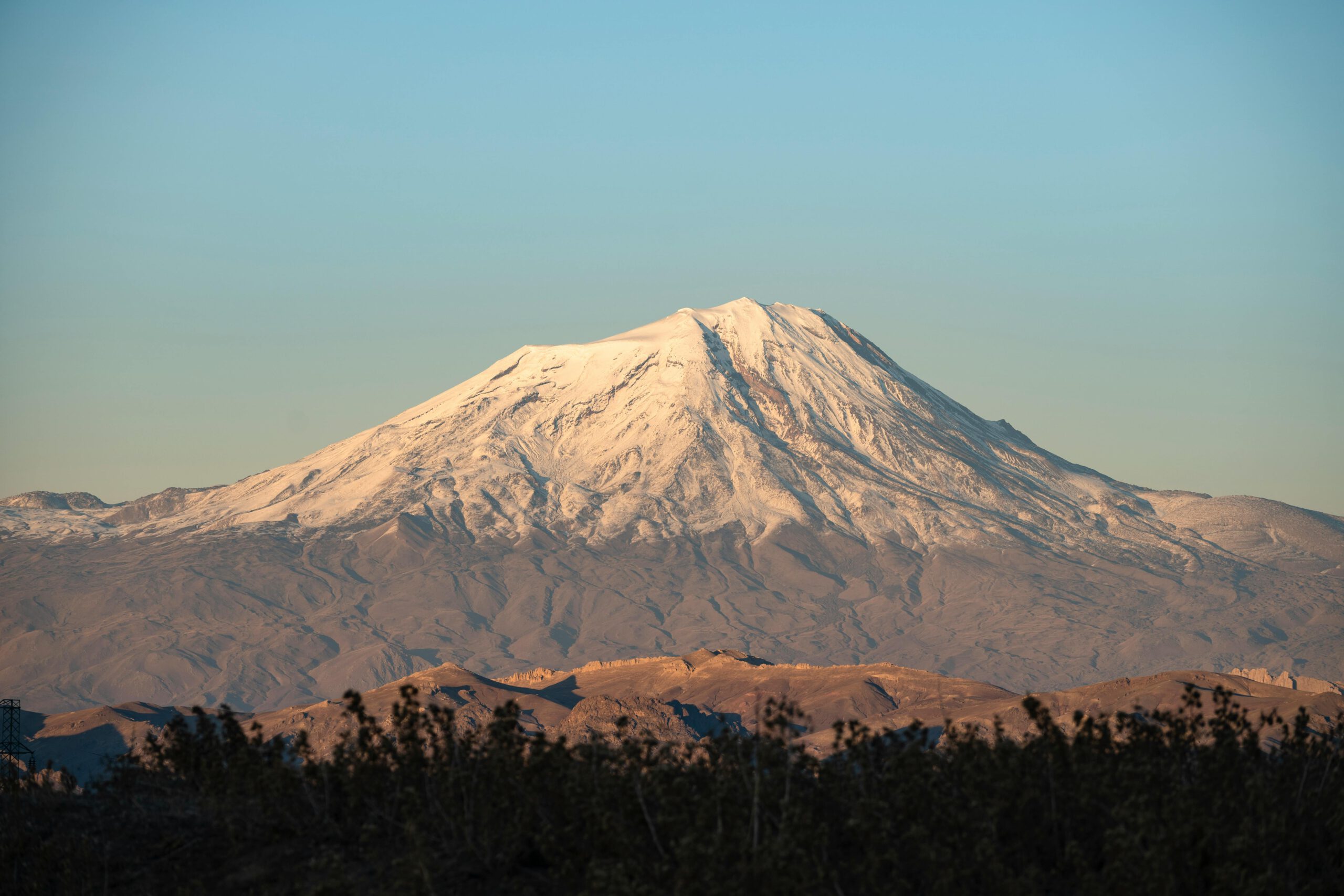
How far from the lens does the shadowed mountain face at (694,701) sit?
344 feet

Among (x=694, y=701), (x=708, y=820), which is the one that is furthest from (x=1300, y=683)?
(x=708, y=820)

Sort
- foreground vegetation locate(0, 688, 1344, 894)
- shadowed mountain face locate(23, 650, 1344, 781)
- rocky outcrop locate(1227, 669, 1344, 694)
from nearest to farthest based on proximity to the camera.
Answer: foreground vegetation locate(0, 688, 1344, 894) < shadowed mountain face locate(23, 650, 1344, 781) < rocky outcrop locate(1227, 669, 1344, 694)

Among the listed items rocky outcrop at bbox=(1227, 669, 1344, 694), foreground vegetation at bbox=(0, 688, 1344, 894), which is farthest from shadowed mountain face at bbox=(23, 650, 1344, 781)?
foreground vegetation at bbox=(0, 688, 1344, 894)

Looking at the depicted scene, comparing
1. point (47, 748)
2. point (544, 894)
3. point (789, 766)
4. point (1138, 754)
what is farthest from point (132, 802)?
point (47, 748)

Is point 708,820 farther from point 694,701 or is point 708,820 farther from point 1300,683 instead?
point 1300,683

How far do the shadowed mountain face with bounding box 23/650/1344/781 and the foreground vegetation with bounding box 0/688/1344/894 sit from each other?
71.0m

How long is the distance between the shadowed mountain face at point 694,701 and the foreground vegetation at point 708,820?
233 ft

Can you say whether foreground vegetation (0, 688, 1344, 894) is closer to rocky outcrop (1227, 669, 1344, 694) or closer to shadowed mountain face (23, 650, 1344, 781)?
shadowed mountain face (23, 650, 1344, 781)

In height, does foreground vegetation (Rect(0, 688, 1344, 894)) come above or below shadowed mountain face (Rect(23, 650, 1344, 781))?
above

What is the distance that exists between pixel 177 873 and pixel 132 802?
133 inches

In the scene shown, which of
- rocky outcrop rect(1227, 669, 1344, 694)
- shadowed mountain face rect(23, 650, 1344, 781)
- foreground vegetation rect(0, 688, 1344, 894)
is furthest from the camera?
rocky outcrop rect(1227, 669, 1344, 694)

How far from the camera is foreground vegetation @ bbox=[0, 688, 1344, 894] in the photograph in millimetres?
19875

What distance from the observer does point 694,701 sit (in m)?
131

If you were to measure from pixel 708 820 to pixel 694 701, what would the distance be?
111 meters
